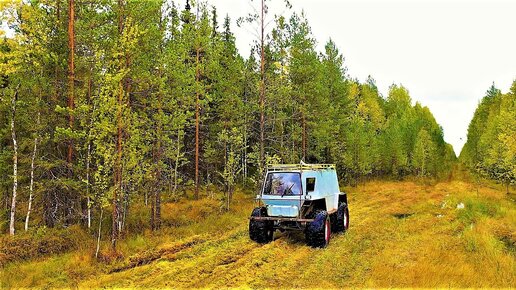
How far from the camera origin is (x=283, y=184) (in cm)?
1255

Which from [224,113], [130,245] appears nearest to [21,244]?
[130,245]

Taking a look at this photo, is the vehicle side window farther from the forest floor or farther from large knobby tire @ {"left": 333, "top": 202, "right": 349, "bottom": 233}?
large knobby tire @ {"left": 333, "top": 202, "right": 349, "bottom": 233}

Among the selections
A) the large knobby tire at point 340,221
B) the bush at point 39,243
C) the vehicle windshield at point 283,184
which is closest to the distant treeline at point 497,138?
the large knobby tire at point 340,221

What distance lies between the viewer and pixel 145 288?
8.29 meters

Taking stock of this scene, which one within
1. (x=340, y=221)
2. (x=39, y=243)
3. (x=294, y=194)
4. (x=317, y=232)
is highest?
(x=294, y=194)

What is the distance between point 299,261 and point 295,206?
220 centimetres

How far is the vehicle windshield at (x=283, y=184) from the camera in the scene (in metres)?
12.3

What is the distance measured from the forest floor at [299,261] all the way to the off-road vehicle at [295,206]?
50 cm

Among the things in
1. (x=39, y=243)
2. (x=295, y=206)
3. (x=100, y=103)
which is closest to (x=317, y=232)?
(x=295, y=206)

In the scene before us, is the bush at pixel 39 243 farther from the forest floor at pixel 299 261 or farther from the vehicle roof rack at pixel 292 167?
the vehicle roof rack at pixel 292 167

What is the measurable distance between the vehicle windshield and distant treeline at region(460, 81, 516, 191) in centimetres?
1797

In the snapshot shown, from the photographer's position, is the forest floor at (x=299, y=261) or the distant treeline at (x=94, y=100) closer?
the forest floor at (x=299, y=261)

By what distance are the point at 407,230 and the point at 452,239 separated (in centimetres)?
214

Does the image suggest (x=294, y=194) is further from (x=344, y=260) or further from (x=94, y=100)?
(x=94, y=100)
